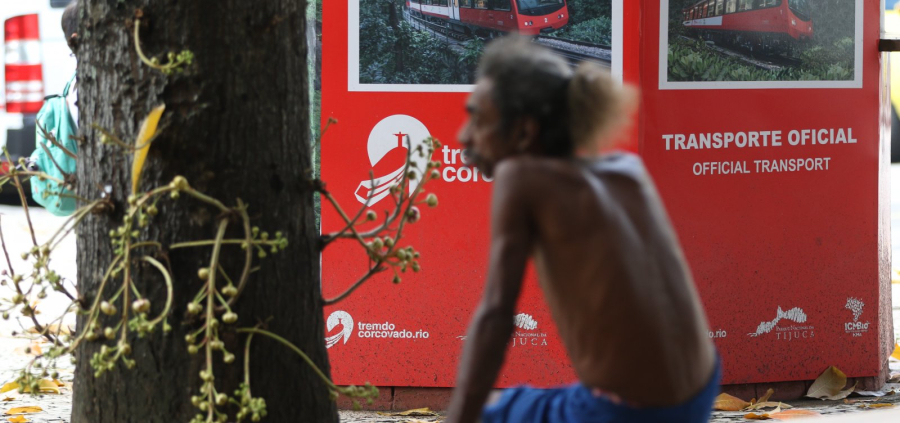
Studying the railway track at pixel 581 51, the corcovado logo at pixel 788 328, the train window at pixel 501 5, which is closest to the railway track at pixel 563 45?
the railway track at pixel 581 51

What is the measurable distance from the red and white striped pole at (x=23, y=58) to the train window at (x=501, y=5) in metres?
8.83

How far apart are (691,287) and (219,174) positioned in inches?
45.9

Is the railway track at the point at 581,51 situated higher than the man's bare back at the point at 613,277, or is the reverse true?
the railway track at the point at 581,51

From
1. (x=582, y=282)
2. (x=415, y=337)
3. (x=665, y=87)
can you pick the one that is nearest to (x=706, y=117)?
(x=665, y=87)

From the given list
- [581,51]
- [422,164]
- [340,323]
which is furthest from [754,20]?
[340,323]

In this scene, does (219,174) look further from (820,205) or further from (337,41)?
(820,205)

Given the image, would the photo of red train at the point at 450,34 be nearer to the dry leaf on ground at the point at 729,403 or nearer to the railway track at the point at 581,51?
the railway track at the point at 581,51

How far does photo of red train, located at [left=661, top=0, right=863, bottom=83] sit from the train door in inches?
34.7

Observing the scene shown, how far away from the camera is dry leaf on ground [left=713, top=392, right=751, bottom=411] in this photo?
453 centimetres

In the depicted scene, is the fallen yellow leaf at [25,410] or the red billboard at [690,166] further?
the fallen yellow leaf at [25,410]

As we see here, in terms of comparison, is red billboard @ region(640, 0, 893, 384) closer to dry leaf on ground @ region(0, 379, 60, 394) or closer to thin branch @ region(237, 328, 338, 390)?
thin branch @ region(237, 328, 338, 390)

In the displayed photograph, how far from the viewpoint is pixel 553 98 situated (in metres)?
1.87

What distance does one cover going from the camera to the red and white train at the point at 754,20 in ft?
14.5

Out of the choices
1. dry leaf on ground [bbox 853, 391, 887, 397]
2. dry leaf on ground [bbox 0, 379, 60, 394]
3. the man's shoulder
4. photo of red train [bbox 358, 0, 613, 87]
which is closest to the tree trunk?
the man's shoulder
